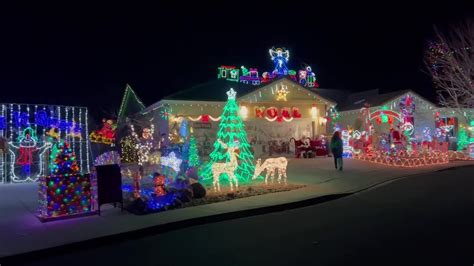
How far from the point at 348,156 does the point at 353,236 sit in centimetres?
2004

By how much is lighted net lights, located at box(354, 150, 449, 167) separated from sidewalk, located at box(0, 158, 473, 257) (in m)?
5.64

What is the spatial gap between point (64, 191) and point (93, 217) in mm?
861

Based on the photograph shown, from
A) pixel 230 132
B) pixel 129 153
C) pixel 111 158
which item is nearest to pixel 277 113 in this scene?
pixel 129 153

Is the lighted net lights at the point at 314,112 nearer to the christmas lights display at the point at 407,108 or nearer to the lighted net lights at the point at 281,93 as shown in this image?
the lighted net lights at the point at 281,93

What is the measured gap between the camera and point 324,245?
21.4 feet

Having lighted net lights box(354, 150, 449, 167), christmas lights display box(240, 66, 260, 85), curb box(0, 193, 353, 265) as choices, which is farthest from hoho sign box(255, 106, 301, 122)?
curb box(0, 193, 353, 265)

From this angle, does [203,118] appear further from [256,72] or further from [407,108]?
[407,108]

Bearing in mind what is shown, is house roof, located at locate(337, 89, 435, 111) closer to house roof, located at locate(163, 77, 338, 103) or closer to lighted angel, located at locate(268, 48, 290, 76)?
lighted angel, located at locate(268, 48, 290, 76)

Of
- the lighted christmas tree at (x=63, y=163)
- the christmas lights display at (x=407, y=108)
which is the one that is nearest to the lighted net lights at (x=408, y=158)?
the christmas lights display at (x=407, y=108)

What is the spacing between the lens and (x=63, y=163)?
9281mm

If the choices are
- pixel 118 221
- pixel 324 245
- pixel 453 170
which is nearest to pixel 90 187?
pixel 118 221

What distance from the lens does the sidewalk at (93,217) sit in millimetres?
7254

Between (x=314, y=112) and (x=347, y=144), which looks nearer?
(x=347, y=144)

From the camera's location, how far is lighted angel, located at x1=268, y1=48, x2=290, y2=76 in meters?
31.3
